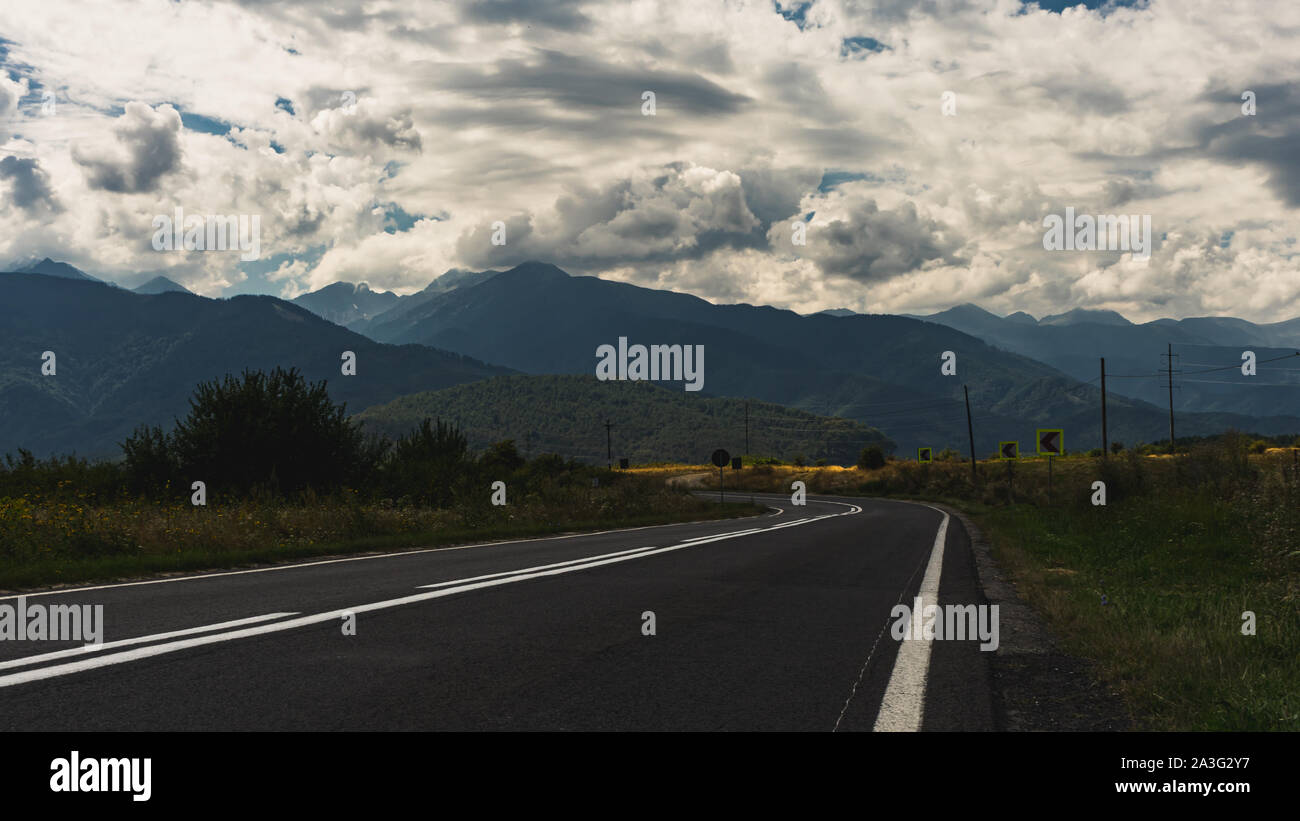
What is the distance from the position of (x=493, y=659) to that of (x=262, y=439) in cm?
2303

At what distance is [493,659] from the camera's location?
20.4ft

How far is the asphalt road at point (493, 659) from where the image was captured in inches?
190

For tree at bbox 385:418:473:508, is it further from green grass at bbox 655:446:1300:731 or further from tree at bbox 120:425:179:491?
green grass at bbox 655:446:1300:731

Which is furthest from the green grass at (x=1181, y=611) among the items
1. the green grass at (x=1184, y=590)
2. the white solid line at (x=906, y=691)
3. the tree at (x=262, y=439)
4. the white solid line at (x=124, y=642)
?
the tree at (x=262, y=439)

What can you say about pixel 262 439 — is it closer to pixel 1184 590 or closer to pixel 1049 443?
pixel 1184 590

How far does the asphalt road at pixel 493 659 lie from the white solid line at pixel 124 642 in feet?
0.09

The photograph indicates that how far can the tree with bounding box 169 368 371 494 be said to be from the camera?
86.0 feet

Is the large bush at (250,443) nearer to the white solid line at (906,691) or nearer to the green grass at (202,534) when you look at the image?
the green grass at (202,534)
